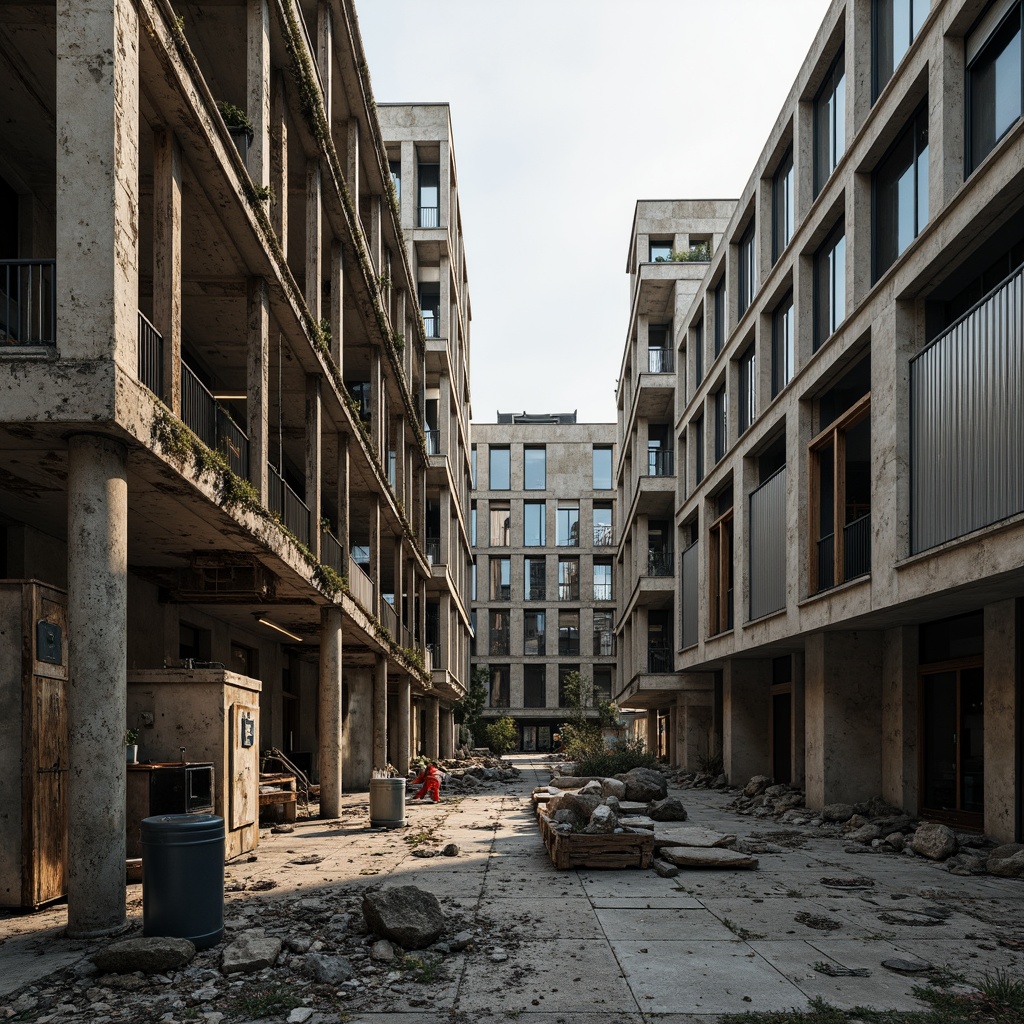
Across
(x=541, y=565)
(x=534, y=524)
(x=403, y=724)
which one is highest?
(x=534, y=524)

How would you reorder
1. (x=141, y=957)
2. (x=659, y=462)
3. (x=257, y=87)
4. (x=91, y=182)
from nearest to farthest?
(x=141, y=957), (x=91, y=182), (x=257, y=87), (x=659, y=462)

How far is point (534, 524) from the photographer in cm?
6806

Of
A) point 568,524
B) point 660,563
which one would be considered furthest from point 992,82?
point 568,524

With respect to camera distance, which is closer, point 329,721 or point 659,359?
point 329,721

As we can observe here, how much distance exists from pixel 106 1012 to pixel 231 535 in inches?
295

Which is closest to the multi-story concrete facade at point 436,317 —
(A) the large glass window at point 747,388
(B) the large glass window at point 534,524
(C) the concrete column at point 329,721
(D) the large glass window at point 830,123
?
(A) the large glass window at point 747,388

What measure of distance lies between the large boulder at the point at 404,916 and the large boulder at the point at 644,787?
11.5 meters

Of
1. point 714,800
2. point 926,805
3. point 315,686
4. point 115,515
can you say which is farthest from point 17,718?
point 315,686

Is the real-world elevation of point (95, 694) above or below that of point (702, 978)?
above

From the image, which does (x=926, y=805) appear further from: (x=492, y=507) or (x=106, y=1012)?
(x=492, y=507)

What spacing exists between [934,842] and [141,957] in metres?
11.0

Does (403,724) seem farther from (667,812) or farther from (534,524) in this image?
(534,524)

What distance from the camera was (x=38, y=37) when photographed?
10570 millimetres

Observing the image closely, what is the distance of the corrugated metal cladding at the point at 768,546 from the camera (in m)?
22.0
